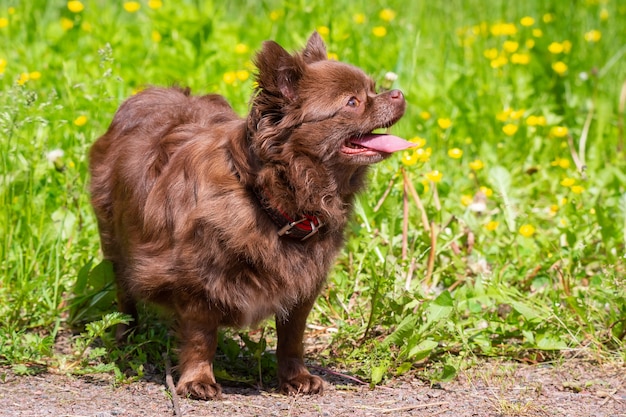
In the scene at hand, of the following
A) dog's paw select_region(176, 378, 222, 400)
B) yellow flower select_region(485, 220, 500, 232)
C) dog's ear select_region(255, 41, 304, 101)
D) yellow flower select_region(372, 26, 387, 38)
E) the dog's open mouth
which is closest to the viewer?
dog's ear select_region(255, 41, 304, 101)

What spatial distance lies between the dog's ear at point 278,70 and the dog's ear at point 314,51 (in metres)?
0.32

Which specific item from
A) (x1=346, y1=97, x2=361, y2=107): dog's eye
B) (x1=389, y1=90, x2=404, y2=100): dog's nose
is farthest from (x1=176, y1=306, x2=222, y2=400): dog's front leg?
(x1=389, y1=90, x2=404, y2=100): dog's nose

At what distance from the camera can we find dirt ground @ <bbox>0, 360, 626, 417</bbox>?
340cm

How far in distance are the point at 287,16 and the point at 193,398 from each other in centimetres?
401

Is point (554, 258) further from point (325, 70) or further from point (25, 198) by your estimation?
point (25, 198)

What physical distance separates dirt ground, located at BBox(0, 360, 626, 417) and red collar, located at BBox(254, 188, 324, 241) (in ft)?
2.30

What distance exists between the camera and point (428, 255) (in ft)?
15.3

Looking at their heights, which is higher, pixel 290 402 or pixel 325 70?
pixel 325 70

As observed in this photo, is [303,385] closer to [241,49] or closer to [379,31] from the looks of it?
[241,49]

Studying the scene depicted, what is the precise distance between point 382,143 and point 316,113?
1.00 feet

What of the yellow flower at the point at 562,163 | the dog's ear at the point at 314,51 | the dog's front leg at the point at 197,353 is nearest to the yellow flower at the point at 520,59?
the yellow flower at the point at 562,163

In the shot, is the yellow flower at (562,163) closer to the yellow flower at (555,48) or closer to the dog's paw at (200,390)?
the yellow flower at (555,48)

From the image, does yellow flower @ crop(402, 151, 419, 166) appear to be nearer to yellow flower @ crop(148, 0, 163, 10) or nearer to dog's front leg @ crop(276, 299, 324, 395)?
dog's front leg @ crop(276, 299, 324, 395)

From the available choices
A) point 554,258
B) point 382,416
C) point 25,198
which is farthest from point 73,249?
point 554,258
